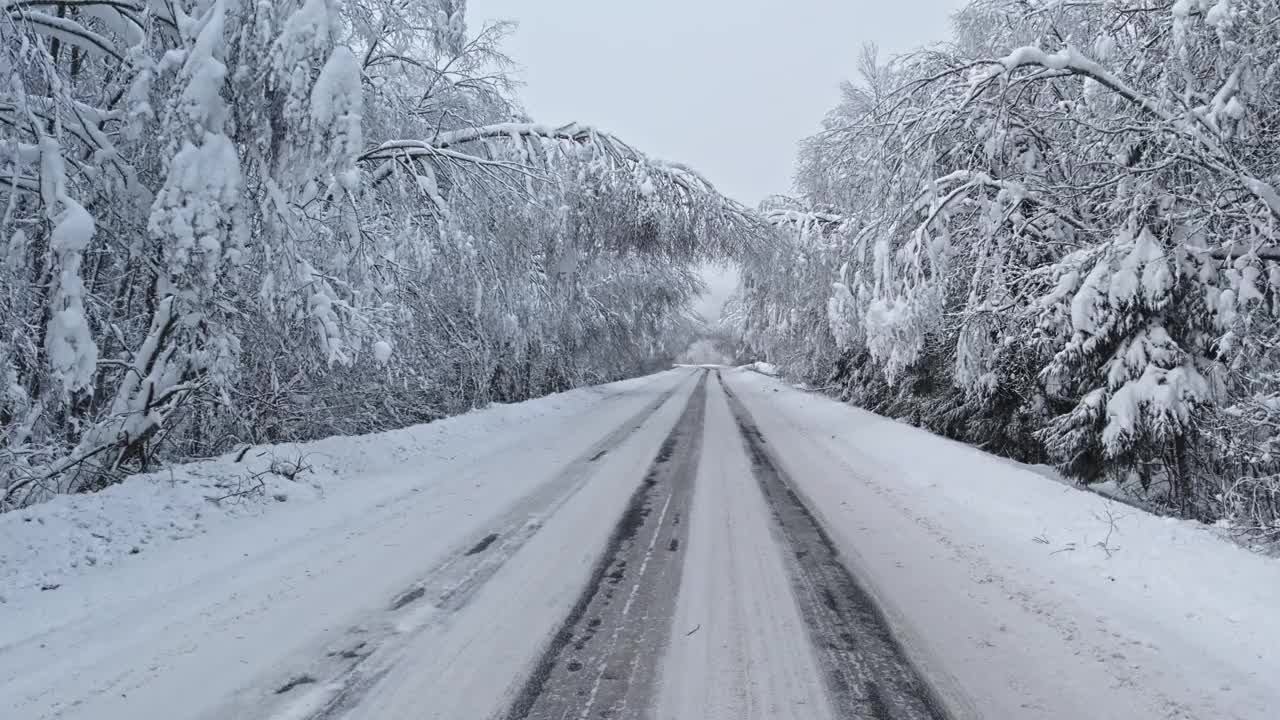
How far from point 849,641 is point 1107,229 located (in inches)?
291

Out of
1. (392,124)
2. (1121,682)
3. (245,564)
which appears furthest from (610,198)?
(1121,682)

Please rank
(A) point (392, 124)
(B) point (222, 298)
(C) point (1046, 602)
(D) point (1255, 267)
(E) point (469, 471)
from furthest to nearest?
(E) point (469, 471), (A) point (392, 124), (D) point (1255, 267), (B) point (222, 298), (C) point (1046, 602)

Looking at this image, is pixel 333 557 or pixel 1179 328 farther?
pixel 1179 328

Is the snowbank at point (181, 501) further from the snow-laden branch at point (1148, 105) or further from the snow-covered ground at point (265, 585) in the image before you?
the snow-laden branch at point (1148, 105)

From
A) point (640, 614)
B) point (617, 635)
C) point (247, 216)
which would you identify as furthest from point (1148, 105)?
point (247, 216)

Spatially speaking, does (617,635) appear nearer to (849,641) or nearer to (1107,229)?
(849,641)

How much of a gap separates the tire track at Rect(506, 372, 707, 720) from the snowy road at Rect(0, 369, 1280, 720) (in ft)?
0.06

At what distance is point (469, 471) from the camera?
8945 millimetres

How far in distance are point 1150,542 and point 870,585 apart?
7.85 feet

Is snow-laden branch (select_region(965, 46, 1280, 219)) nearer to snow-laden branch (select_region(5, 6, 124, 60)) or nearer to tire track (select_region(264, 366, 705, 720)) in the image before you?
tire track (select_region(264, 366, 705, 720))

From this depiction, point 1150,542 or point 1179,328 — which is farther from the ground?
point 1179,328

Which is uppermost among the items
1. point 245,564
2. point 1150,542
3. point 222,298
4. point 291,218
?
point 291,218

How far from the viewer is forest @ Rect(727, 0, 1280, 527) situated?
6.34m

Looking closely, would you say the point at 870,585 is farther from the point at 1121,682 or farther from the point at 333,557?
the point at 333,557
